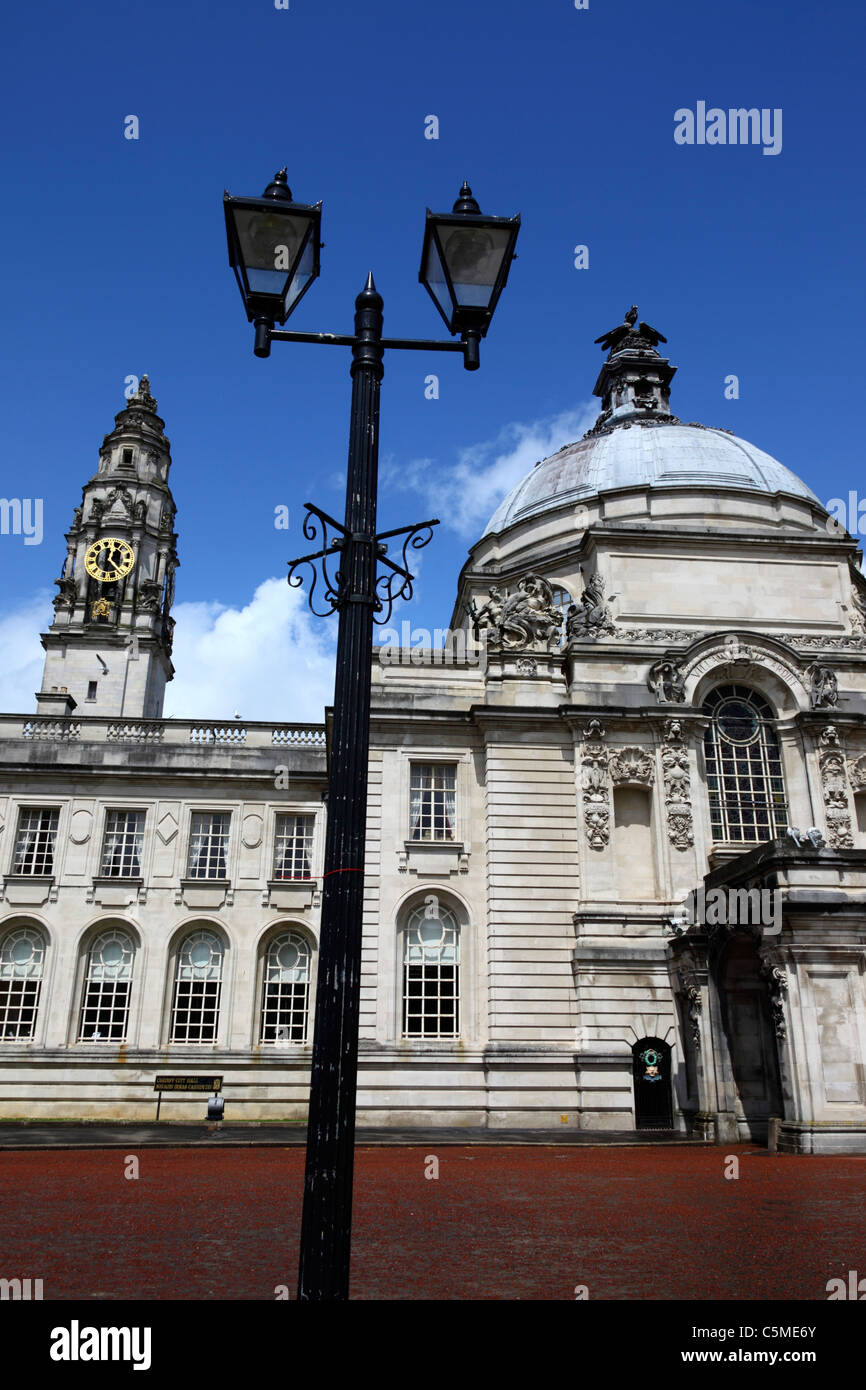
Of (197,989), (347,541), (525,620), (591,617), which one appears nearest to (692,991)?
(591,617)

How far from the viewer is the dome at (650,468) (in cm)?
4359

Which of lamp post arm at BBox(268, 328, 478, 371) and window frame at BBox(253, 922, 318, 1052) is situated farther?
window frame at BBox(253, 922, 318, 1052)

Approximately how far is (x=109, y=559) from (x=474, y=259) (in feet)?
172

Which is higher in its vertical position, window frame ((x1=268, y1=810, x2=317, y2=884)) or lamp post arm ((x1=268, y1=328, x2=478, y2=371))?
window frame ((x1=268, y1=810, x2=317, y2=884))

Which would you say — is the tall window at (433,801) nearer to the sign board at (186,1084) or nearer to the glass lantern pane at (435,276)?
the sign board at (186,1084)

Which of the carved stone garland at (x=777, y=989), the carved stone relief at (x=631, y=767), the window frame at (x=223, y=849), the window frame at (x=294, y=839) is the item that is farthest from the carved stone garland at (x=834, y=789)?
the window frame at (x=223, y=849)

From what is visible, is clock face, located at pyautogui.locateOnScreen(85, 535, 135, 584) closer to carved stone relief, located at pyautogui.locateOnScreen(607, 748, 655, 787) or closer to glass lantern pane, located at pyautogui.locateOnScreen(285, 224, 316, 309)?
carved stone relief, located at pyautogui.locateOnScreen(607, 748, 655, 787)

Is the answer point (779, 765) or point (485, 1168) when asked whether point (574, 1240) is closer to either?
point (485, 1168)

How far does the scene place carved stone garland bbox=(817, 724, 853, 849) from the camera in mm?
30734

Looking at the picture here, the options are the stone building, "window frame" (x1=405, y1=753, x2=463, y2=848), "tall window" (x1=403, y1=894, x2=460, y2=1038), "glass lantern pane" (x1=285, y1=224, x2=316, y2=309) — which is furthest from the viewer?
"window frame" (x1=405, y1=753, x2=463, y2=848)

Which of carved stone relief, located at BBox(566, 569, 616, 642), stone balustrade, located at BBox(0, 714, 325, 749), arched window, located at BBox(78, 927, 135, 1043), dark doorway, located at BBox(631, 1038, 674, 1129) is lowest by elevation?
dark doorway, located at BBox(631, 1038, 674, 1129)

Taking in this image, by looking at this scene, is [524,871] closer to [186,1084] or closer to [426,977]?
[426,977]

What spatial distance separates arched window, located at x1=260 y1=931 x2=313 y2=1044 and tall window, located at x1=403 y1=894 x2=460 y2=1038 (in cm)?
505

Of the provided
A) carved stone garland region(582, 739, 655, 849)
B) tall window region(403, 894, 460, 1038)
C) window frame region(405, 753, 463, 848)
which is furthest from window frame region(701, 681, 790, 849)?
tall window region(403, 894, 460, 1038)
